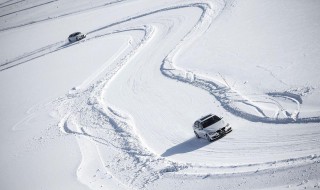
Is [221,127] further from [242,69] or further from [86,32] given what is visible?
[86,32]

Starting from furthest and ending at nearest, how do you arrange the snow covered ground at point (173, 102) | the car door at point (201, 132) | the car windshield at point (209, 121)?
the car windshield at point (209, 121)
the car door at point (201, 132)
the snow covered ground at point (173, 102)

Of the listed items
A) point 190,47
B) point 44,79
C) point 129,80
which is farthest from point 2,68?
point 190,47

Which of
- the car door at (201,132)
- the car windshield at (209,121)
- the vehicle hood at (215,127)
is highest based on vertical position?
the car windshield at (209,121)

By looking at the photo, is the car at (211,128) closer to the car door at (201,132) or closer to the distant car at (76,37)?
the car door at (201,132)

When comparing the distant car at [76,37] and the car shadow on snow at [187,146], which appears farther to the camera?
the distant car at [76,37]

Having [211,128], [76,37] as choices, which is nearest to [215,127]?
[211,128]

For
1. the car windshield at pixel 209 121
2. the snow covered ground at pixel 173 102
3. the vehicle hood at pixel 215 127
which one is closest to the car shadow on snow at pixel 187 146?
the snow covered ground at pixel 173 102

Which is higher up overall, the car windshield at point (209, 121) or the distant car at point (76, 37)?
the distant car at point (76, 37)
